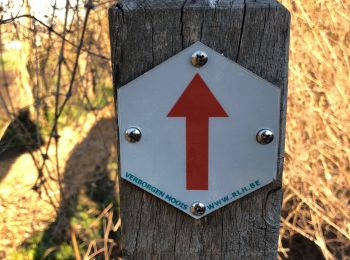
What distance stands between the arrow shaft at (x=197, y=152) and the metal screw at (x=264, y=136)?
0.14 meters

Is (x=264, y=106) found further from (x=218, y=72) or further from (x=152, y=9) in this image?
(x=152, y=9)

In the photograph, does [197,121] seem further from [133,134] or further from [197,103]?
[133,134]

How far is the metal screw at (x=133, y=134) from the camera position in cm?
116

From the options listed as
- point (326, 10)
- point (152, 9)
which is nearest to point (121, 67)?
point (152, 9)

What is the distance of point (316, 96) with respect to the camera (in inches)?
117

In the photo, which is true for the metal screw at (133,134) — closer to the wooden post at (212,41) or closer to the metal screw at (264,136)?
the wooden post at (212,41)

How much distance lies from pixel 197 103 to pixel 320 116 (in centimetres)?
205

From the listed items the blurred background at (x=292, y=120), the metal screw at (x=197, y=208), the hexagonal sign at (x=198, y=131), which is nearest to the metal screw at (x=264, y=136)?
the hexagonal sign at (x=198, y=131)

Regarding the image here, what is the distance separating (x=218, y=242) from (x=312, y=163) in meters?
2.03

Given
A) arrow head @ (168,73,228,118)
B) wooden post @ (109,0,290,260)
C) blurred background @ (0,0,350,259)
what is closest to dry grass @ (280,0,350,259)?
blurred background @ (0,0,350,259)

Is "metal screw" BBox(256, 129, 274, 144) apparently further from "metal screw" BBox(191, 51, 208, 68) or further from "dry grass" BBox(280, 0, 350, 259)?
"dry grass" BBox(280, 0, 350, 259)

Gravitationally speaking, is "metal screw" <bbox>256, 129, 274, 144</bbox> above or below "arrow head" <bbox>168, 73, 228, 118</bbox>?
below

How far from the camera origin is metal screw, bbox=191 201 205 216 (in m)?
1.21

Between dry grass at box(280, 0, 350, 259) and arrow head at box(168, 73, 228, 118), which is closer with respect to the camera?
arrow head at box(168, 73, 228, 118)
